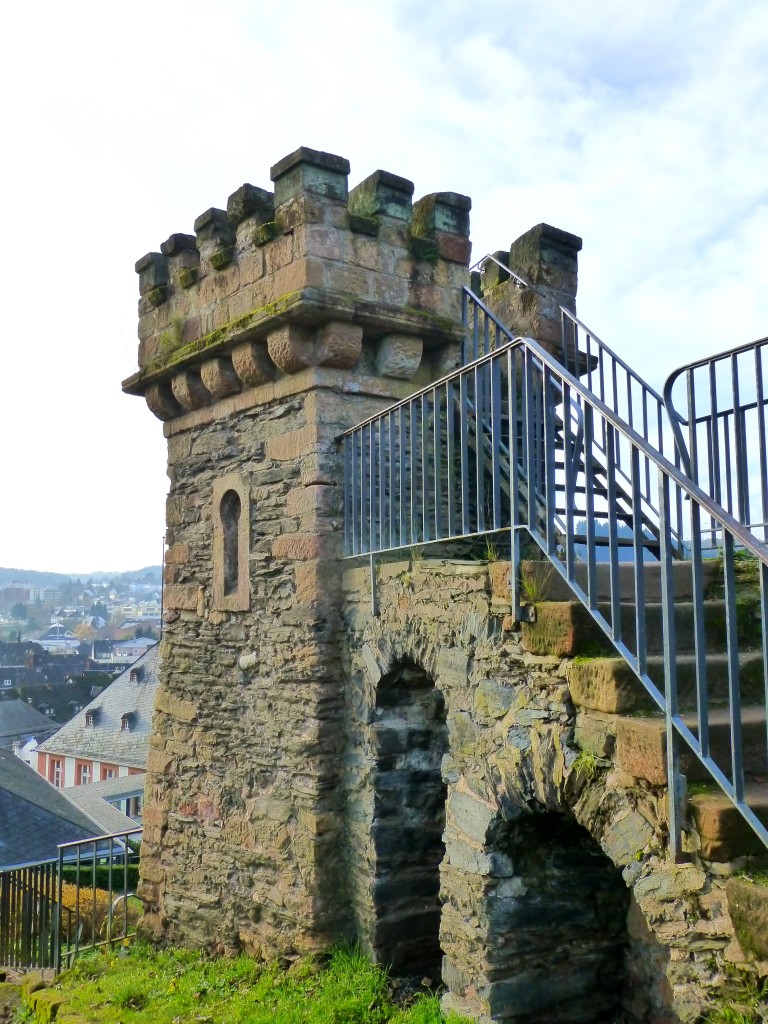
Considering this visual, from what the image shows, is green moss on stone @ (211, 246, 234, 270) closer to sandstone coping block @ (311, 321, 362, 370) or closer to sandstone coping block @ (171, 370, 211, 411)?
sandstone coping block @ (171, 370, 211, 411)

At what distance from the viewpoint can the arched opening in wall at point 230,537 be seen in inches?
263

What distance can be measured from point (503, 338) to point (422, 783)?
133 inches

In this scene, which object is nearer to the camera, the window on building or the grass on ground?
the grass on ground

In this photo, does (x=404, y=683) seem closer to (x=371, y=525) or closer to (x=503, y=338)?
(x=371, y=525)

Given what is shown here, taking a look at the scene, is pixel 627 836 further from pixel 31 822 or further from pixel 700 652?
pixel 31 822

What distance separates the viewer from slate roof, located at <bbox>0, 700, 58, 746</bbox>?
4969 cm

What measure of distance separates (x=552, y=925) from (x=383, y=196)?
182 inches

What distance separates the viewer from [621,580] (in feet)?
13.2

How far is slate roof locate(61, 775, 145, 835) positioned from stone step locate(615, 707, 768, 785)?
3166cm

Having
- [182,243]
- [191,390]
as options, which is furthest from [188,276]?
[191,390]

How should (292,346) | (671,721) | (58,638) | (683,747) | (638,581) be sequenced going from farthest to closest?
(58,638) < (292,346) < (638,581) < (683,747) < (671,721)

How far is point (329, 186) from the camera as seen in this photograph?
5805 mm

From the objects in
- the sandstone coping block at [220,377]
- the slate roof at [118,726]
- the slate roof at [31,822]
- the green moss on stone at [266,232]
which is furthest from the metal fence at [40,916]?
the slate roof at [118,726]

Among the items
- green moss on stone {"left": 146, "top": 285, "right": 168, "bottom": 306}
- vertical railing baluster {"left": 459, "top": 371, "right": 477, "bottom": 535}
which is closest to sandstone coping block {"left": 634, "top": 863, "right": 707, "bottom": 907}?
vertical railing baluster {"left": 459, "top": 371, "right": 477, "bottom": 535}
